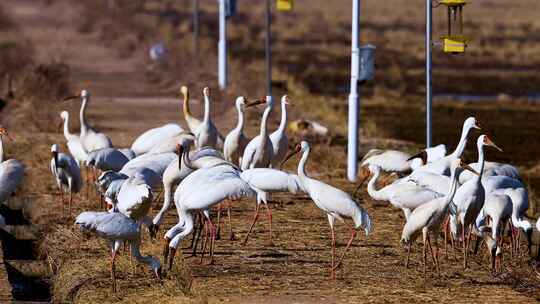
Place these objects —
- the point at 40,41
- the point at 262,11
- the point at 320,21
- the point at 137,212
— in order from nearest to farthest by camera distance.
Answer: the point at 137,212 < the point at 40,41 < the point at 320,21 < the point at 262,11

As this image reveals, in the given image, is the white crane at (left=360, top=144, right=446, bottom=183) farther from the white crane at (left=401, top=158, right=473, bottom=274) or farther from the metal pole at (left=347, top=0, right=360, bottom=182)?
the white crane at (left=401, top=158, right=473, bottom=274)

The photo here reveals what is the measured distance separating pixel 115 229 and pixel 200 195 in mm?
1044

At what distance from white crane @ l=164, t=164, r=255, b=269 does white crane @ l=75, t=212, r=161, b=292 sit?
350 millimetres

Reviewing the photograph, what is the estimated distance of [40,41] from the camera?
49688 mm

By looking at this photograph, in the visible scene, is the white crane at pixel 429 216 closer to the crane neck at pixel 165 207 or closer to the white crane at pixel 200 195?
the white crane at pixel 200 195

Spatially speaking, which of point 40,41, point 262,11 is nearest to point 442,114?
point 40,41

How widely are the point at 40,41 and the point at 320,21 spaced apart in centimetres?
2679

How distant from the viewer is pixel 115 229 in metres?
11.0

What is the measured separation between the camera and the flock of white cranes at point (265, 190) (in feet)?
38.2

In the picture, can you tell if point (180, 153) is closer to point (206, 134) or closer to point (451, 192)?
point (451, 192)

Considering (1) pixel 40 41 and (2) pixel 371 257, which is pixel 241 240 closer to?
(2) pixel 371 257

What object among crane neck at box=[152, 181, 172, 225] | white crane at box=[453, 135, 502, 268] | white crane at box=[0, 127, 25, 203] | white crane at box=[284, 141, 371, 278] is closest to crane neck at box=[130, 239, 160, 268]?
crane neck at box=[152, 181, 172, 225]

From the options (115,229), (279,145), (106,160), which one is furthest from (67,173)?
(115,229)

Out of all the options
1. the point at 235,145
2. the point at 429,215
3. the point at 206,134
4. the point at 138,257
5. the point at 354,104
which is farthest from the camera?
the point at 354,104
